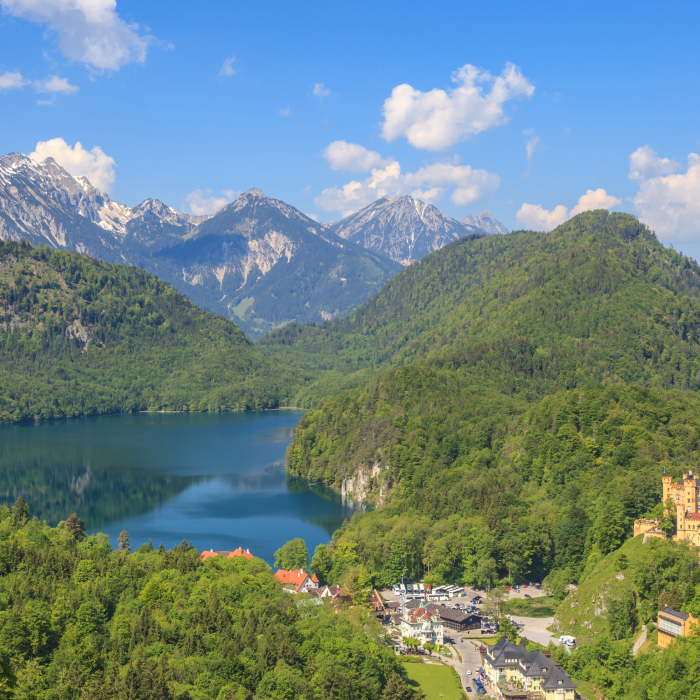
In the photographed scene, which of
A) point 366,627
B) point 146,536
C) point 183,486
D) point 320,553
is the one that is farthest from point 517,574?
point 183,486

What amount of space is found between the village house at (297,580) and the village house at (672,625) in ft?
106

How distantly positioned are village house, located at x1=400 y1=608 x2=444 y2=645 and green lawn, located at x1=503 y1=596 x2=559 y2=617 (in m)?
9.76

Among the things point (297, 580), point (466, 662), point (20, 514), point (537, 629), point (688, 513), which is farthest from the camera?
point (297, 580)

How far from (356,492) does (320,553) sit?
169ft

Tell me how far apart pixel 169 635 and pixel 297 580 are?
1057 inches

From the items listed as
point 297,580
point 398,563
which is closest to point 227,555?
point 297,580

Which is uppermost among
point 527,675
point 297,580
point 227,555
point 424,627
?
point 227,555

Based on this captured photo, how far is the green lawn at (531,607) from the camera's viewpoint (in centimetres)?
8362

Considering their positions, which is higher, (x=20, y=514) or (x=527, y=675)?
(x=20, y=514)

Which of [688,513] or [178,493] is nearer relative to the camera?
[688,513]

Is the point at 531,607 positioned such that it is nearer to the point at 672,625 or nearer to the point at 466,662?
the point at 466,662

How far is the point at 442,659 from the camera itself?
72688 mm

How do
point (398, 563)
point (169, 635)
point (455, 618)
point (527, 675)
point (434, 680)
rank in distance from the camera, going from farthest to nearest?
point (398, 563), point (455, 618), point (434, 680), point (527, 675), point (169, 635)

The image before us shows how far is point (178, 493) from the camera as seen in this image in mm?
148000
